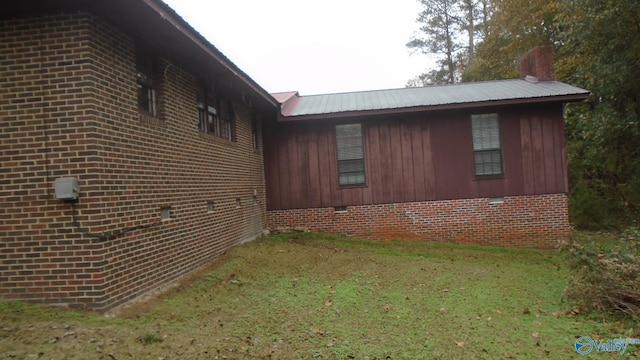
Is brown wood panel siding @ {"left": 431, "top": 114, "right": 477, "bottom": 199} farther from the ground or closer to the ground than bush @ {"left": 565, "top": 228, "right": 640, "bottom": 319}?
farther from the ground

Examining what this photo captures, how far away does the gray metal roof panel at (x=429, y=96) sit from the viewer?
10.2m

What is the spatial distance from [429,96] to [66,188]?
9.78m

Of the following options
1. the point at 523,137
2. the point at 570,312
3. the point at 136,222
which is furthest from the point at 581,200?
the point at 136,222

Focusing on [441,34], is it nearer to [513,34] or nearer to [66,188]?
[513,34]

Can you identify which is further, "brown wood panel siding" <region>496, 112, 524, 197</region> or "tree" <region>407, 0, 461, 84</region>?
"tree" <region>407, 0, 461, 84</region>

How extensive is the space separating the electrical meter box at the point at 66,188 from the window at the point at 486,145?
9.35 m

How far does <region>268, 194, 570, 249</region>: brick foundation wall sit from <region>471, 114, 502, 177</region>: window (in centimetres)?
85

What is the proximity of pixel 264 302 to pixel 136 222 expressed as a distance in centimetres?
199

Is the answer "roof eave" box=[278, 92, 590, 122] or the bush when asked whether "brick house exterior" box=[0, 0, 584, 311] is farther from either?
the bush

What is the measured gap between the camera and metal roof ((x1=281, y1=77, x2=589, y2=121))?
32.8ft

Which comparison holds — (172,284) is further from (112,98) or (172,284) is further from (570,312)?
(570,312)

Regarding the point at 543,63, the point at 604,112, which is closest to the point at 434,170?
the point at 543,63

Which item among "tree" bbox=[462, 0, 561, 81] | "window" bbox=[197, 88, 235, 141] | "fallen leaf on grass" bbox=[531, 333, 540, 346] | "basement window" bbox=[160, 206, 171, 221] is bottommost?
"fallen leaf on grass" bbox=[531, 333, 540, 346]

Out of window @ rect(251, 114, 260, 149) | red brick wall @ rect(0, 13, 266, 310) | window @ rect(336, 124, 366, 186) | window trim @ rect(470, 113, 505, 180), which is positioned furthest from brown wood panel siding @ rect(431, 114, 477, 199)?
red brick wall @ rect(0, 13, 266, 310)
